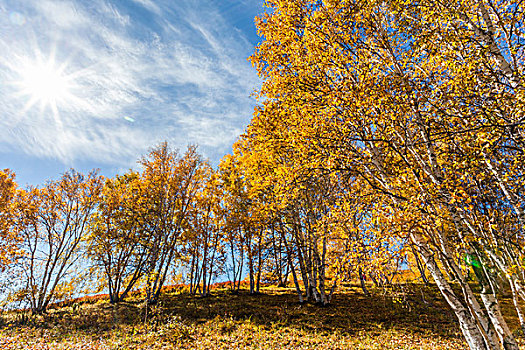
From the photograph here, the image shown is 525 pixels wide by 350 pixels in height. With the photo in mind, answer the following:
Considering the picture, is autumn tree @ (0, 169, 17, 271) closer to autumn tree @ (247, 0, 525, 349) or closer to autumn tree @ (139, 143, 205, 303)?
autumn tree @ (139, 143, 205, 303)

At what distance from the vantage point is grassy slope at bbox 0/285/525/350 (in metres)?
8.45

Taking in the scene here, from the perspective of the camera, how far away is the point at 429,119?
4.67 m

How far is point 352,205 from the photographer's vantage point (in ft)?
20.6

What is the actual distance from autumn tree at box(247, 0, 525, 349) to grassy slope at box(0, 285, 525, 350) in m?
2.52

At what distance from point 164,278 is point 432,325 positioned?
12782 mm

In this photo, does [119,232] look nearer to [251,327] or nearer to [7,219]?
[7,219]

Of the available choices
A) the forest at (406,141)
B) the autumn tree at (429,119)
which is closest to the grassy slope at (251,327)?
the forest at (406,141)

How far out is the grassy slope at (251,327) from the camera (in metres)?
8.45

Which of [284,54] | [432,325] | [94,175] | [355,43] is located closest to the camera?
[355,43]

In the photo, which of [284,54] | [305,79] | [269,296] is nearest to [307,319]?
[269,296]

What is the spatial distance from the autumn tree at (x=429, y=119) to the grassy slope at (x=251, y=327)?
2517 mm

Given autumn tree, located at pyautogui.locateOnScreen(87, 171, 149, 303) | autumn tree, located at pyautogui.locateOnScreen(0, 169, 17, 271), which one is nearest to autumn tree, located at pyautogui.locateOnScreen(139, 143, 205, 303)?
autumn tree, located at pyautogui.locateOnScreen(87, 171, 149, 303)

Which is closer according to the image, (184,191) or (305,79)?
(305,79)

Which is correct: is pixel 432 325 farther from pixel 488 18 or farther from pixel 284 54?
pixel 284 54
